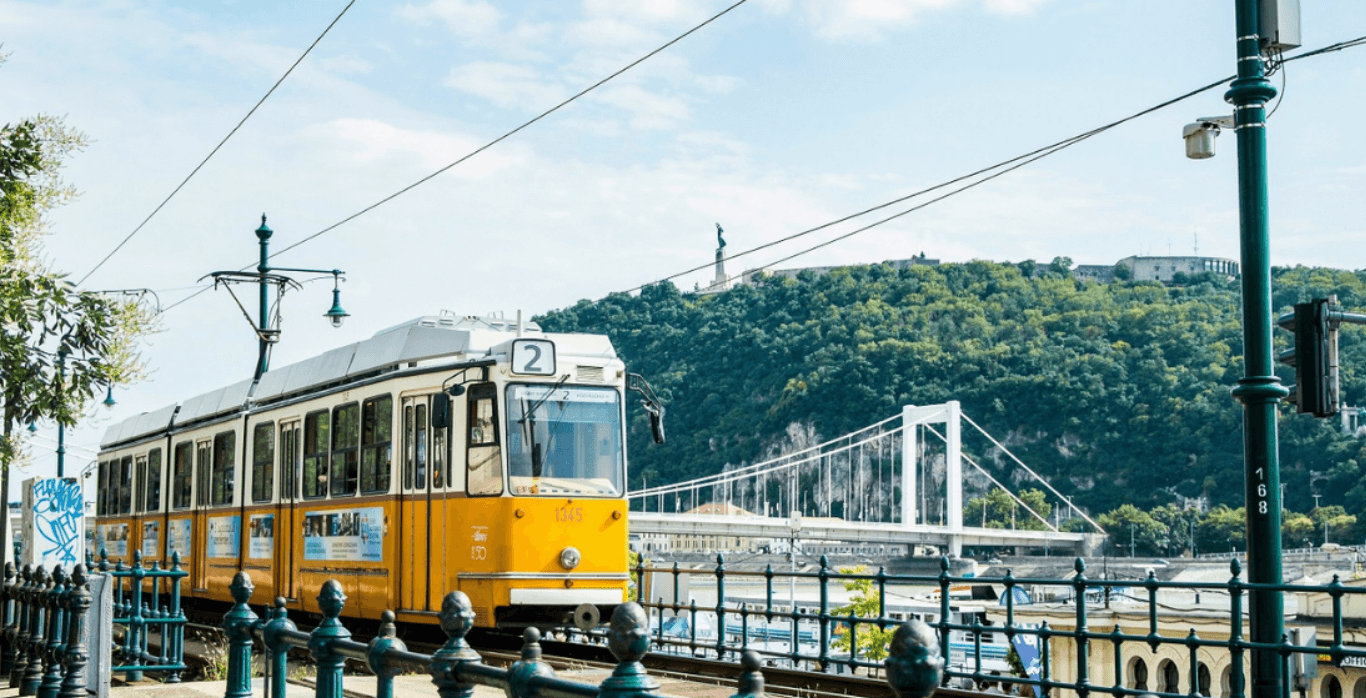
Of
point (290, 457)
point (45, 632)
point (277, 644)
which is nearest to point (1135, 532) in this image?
point (290, 457)

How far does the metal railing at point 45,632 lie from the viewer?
8492 mm

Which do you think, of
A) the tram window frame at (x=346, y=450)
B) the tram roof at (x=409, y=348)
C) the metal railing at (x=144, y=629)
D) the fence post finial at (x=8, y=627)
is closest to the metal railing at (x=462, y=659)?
the metal railing at (x=144, y=629)

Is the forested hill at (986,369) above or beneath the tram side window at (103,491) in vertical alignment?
above

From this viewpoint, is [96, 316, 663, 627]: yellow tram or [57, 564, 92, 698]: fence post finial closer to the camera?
[57, 564, 92, 698]: fence post finial

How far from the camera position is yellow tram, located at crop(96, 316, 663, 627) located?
12555 mm

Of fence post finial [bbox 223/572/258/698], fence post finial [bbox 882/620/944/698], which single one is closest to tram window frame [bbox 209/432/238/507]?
fence post finial [bbox 223/572/258/698]

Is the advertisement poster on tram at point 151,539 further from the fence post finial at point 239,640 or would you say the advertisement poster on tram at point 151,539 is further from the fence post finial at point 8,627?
the fence post finial at point 239,640

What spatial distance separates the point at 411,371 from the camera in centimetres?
1314

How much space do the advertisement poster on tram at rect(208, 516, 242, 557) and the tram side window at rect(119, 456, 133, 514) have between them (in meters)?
4.74

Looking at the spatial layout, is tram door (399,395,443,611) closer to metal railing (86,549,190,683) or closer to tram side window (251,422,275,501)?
metal railing (86,549,190,683)

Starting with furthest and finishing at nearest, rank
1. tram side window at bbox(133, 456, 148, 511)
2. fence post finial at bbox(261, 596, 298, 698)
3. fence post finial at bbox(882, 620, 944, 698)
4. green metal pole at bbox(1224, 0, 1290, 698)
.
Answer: tram side window at bbox(133, 456, 148, 511) → green metal pole at bbox(1224, 0, 1290, 698) → fence post finial at bbox(261, 596, 298, 698) → fence post finial at bbox(882, 620, 944, 698)

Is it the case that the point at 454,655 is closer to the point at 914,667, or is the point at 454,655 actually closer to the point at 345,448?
the point at 914,667

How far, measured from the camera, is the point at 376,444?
13555mm

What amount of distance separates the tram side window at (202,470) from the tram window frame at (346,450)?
4.31 metres
